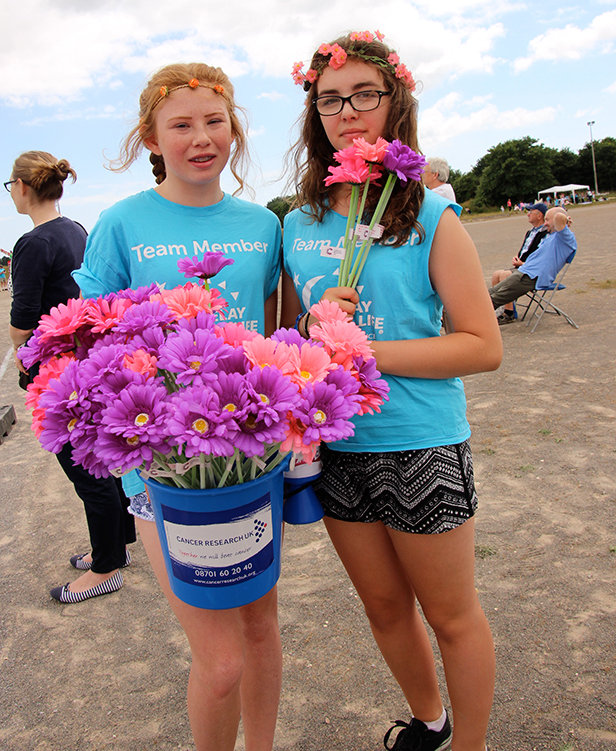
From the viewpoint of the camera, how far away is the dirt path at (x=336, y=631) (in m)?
2.09

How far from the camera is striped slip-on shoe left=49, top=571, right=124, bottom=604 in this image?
9.82 feet

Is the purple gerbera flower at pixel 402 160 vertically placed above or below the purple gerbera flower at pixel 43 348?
above

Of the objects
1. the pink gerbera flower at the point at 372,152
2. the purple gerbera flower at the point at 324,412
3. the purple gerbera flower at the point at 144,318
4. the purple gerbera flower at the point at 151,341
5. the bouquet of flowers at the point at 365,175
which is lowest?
the purple gerbera flower at the point at 324,412

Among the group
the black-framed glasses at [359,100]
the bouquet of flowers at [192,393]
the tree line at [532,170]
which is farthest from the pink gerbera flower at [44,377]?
the tree line at [532,170]

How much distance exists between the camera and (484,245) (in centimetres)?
2025

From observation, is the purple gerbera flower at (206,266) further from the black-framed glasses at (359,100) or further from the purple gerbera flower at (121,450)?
the black-framed glasses at (359,100)

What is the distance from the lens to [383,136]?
1693 mm

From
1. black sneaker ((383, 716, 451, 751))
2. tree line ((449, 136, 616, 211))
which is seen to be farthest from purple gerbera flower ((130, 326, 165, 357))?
tree line ((449, 136, 616, 211))

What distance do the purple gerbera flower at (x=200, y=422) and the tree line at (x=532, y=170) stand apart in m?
76.6

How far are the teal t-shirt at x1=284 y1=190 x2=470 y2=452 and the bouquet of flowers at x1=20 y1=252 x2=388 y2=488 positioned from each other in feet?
1.25

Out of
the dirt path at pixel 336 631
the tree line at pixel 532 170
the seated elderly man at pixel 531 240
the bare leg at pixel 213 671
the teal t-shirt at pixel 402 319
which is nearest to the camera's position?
the bare leg at pixel 213 671

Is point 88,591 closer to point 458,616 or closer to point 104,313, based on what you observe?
point 458,616

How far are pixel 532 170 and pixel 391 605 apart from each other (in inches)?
3261

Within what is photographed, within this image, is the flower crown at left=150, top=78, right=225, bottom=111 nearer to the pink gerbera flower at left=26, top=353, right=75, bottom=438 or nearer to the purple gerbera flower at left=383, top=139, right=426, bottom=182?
the purple gerbera flower at left=383, top=139, right=426, bottom=182
